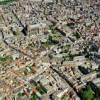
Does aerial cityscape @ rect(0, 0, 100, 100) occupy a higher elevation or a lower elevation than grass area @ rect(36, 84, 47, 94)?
higher

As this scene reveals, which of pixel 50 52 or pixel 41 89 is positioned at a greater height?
pixel 50 52

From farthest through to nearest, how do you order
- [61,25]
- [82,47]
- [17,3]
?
[17,3] → [61,25] → [82,47]

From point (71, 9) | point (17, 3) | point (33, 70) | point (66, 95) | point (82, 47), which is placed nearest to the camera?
point (66, 95)

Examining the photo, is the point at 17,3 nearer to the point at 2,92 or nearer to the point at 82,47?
the point at 82,47

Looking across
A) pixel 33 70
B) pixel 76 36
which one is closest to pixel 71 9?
pixel 76 36

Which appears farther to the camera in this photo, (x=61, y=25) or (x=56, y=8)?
(x=56, y=8)

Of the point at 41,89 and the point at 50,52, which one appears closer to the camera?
the point at 41,89

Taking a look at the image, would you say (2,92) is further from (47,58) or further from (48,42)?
(48,42)

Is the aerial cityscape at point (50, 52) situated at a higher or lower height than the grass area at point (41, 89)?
higher
